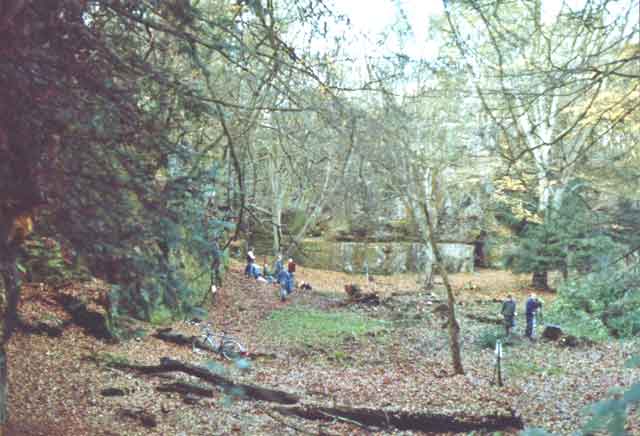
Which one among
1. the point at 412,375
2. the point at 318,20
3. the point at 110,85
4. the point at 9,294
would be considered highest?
the point at 318,20

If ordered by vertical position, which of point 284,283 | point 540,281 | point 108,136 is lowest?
point 284,283

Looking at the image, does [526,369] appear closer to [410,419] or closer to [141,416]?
[410,419]

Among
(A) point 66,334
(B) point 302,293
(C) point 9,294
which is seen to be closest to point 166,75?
(C) point 9,294

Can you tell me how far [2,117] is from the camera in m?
4.02

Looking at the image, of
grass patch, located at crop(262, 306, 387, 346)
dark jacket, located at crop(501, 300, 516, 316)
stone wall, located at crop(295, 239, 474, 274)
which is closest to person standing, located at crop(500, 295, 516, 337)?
dark jacket, located at crop(501, 300, 516, 316)

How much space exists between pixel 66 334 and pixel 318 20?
8099mm

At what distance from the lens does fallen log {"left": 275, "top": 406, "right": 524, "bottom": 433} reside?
8180 millimetres

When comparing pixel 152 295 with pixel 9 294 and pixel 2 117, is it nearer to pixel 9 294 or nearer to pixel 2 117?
pixel 9 294

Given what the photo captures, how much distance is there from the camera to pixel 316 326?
17344 millimetres

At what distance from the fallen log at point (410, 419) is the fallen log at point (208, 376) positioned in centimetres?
26

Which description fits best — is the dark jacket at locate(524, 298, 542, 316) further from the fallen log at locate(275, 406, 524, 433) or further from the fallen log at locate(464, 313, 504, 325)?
the fallen log at locate(275, 406, 524, 433)

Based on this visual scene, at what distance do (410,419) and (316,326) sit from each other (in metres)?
9.17

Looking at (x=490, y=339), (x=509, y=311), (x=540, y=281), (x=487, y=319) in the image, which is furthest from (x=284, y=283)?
(x=540, y=281)

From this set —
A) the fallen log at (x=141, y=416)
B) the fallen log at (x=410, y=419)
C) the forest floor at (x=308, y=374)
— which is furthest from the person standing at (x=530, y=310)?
the fallen log at (x=141, y=416)
